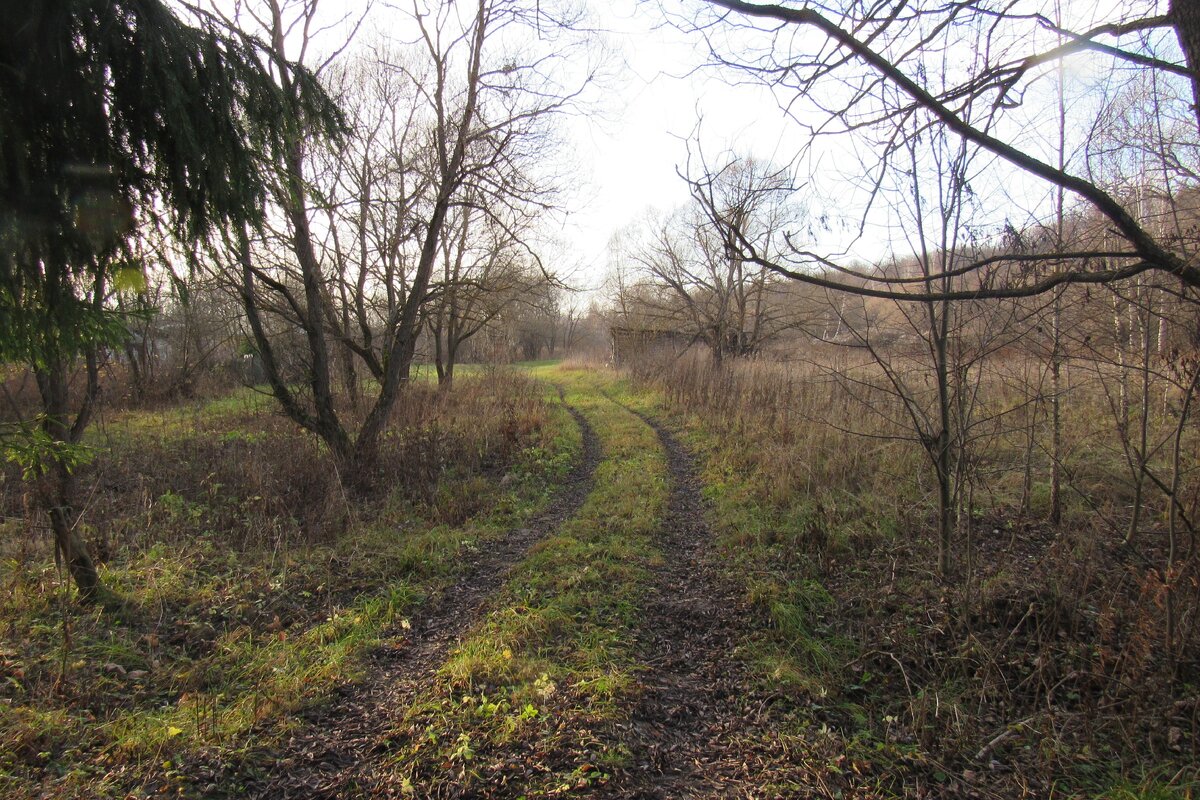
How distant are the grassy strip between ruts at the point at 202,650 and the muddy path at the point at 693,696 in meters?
2.10

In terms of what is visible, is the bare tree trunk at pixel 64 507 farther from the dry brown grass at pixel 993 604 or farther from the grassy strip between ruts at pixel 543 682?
the dry brown grass at pixel 993 604

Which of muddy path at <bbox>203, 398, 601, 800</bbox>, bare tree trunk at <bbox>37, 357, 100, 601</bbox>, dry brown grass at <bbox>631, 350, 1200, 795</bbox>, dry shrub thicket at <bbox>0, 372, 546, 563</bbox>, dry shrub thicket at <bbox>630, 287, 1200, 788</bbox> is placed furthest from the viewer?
dry shrub thicket at <bbox>0, 372, 546, 563</bbox>

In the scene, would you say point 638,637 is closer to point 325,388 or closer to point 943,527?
point 943,527

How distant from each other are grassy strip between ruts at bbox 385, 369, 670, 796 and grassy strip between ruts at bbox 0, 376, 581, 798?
857mm

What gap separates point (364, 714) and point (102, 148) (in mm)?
3349

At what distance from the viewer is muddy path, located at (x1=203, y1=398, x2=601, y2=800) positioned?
2957mm

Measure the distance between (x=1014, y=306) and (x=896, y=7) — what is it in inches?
86.0

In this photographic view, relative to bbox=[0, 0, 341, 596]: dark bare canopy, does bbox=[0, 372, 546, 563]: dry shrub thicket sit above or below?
below

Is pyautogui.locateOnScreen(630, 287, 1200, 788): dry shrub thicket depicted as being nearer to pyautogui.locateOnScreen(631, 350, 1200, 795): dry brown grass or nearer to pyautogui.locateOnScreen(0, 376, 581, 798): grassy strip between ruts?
pyautogui.locateOnScreen(631, 350, 1200, 795): dry brown grass

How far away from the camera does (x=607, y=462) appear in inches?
401

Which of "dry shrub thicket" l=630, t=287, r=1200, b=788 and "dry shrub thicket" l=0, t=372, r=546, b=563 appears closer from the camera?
"dry shrub thicket" l=630, t=287, r=1200, b=788

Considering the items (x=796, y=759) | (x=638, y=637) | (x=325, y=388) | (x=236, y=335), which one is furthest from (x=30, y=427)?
(x=236, y=335)

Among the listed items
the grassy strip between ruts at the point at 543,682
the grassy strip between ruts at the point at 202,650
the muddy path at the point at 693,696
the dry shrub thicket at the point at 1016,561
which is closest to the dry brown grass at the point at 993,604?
the dry shrub thicket at the point at 1016,561

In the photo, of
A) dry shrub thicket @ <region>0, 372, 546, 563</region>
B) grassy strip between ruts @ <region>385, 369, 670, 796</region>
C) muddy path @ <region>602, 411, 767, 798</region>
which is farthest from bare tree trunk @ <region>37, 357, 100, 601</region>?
muddy path @ <region>602, 411, 767, 798</region>
